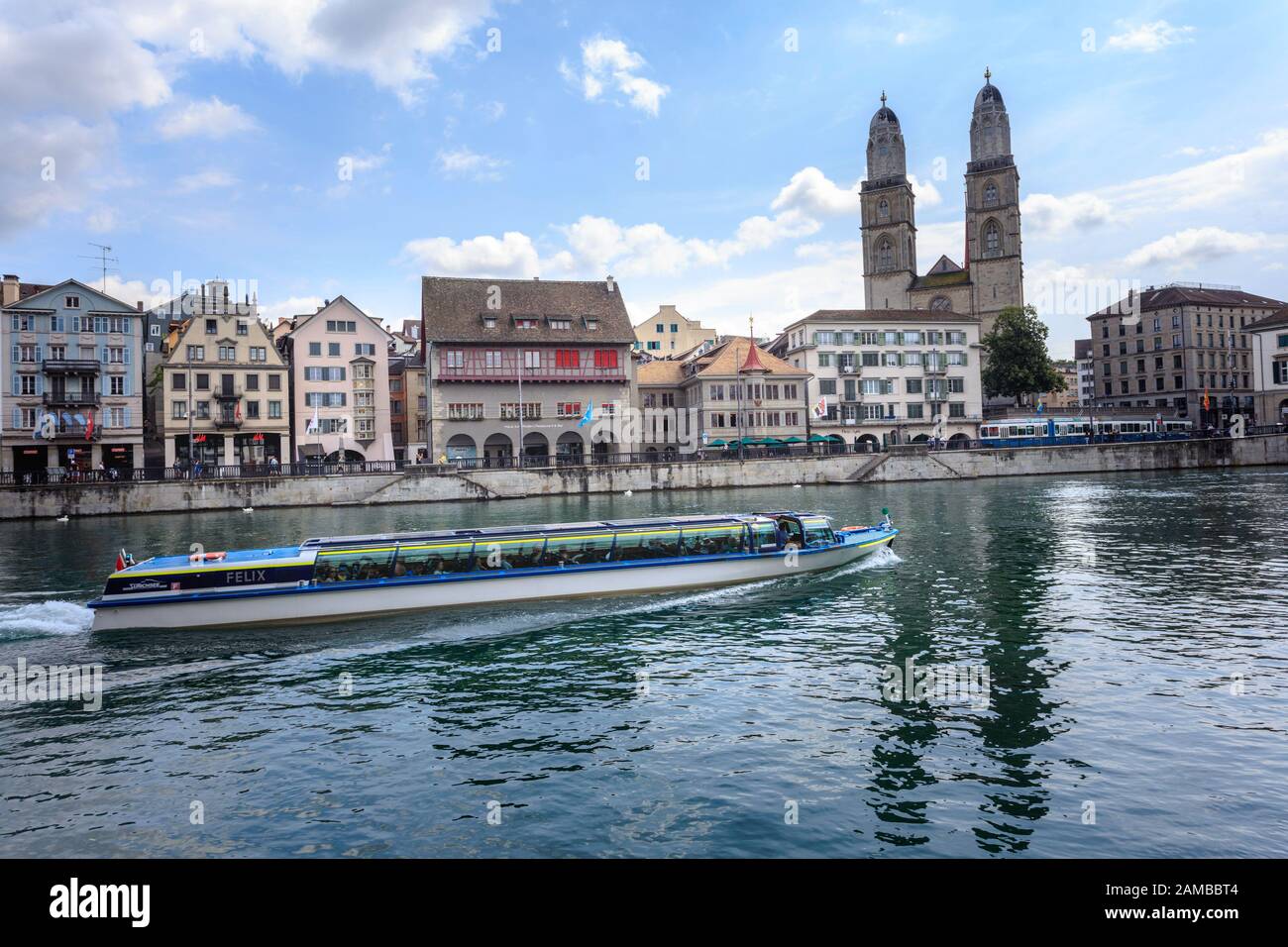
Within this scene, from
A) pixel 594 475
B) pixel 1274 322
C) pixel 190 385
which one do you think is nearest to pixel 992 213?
pixel 1274 322

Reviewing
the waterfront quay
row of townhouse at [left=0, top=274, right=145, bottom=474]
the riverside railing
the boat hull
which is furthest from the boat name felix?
row of townhouse at [left=0, top=274, right=145, bottom=474]

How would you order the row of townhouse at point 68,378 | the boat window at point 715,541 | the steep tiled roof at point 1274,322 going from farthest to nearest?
the steep tiled roof at point 1274,322 < the row of townhouse at point 68,378 < the boat window at point 715,541

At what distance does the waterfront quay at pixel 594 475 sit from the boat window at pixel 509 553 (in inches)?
1820

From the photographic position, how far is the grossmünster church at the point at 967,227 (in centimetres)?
12331

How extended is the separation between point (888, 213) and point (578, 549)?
11738 centimetres

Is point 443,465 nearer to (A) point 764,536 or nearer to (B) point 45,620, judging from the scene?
(A) point 764,536

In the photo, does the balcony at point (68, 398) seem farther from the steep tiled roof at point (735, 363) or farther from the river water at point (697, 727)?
the steep tiled roof at point (735, 363)

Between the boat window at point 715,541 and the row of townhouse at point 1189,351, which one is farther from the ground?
the row of townhouse at point 1189,351

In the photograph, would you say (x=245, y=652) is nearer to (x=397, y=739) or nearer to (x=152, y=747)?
(x=152, y=747)

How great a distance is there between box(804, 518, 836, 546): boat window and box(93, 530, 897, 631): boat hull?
82 cm

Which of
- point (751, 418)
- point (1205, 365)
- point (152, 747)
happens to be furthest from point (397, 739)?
point (1205, 365)

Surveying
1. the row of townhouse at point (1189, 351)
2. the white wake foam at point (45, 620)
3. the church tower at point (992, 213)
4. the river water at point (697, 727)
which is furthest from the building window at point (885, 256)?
the white wake foam at point (45, 620)
